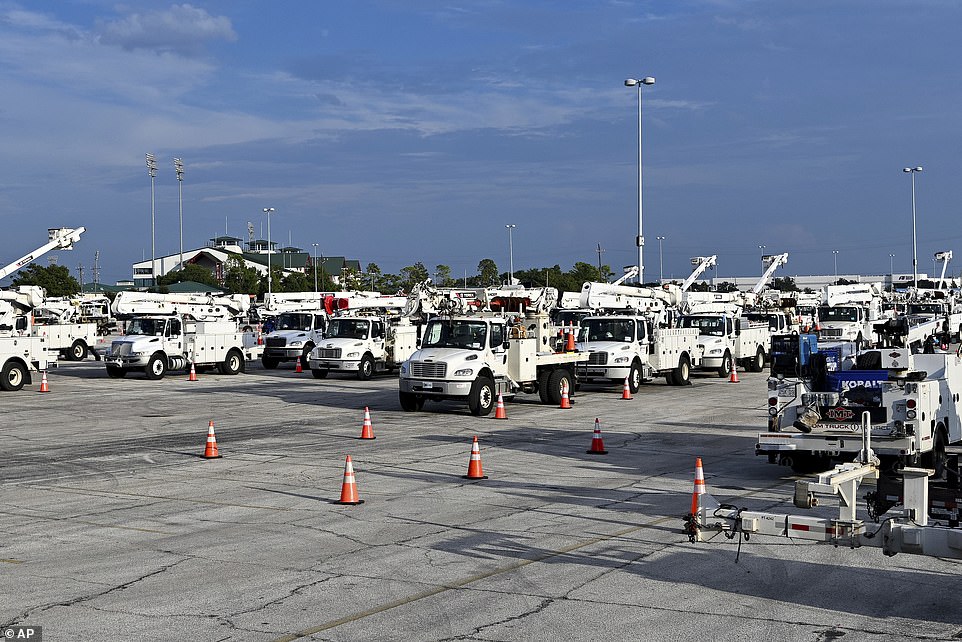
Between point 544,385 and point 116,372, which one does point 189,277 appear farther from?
point 544,385

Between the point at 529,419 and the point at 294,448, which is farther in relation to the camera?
the point at 529,419

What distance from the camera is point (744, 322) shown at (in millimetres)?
Result: 37750

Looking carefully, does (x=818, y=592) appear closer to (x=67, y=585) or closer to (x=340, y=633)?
(x=340, y=633)

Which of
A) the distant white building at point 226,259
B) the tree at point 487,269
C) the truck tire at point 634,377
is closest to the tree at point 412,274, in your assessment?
the tree at point 487,269

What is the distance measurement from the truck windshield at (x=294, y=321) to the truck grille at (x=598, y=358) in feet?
51.0

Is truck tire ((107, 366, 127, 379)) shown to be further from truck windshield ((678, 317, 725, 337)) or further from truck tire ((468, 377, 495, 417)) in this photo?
truck windshield ((678, 317, 725, 337))

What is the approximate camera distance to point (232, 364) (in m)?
39.4

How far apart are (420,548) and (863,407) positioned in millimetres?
6760

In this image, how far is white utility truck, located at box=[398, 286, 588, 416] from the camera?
24.1 meters

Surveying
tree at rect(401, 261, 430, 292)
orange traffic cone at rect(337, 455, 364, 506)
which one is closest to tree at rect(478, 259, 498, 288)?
tree at rect(401, 261, 430, 292)

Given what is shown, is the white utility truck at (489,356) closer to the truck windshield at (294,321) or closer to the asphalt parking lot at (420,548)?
the asphalt parking lot at (420,548)

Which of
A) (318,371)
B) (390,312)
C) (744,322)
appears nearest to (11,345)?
(318,371)

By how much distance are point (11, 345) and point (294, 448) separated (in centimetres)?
1635

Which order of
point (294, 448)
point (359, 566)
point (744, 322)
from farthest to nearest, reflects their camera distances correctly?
point (744, 322) < point (294, 448) < point (359, 566)
